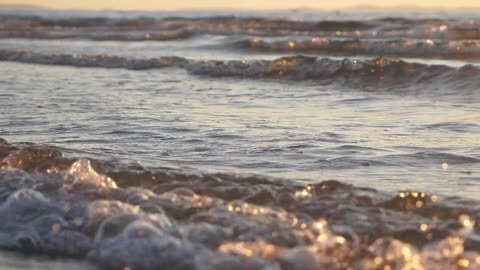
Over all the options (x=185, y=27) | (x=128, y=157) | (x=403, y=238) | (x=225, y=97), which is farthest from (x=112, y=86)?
(x=185, y=27)

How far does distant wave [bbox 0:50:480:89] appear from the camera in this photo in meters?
9.92

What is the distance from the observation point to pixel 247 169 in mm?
4992

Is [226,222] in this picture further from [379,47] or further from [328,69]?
[379,47]

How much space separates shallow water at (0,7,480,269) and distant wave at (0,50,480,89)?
0.14 feet

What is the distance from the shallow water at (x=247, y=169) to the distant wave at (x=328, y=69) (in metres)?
0.04

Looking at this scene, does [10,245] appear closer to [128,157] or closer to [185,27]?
[128,157]

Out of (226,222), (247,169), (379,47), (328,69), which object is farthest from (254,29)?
(226,222)

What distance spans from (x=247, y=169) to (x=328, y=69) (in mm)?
6209

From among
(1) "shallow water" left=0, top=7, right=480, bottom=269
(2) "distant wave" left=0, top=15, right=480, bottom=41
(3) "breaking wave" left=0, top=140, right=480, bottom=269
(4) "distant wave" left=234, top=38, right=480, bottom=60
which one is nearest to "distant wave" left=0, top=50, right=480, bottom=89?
(1) "shallow water" left=0, top=7, right=480, bottom=269

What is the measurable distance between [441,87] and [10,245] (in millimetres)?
6418

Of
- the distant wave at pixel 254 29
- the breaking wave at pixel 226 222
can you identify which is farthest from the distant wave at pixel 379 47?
the breaking wave at pixel 226 222

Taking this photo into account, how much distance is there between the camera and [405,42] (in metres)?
16.1

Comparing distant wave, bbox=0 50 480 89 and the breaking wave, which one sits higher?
the breaking wave

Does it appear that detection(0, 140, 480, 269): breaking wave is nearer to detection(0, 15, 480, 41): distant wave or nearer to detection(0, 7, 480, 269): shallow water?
detection(0, 7, 480, 269): shallow water
